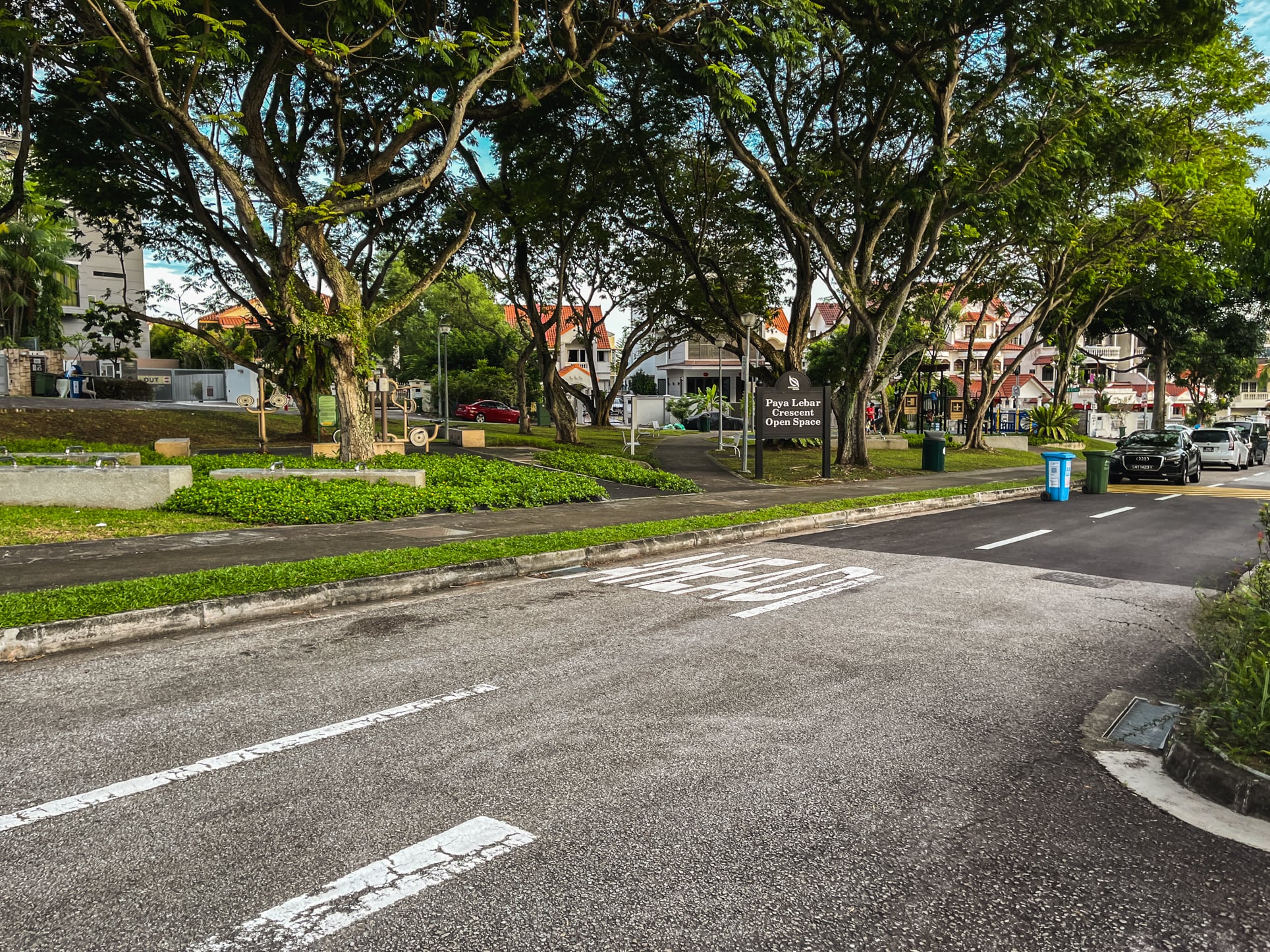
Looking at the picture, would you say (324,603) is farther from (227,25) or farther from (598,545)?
(227,25)

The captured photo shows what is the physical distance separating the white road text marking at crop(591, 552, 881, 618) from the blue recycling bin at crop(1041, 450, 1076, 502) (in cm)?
1105

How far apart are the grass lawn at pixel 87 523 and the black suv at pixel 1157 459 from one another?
21.0 metres

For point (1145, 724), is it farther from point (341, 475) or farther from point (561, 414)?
point (561, 414)

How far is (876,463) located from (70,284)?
45157 mm

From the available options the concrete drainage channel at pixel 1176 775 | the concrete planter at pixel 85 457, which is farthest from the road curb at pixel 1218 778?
the concrete planter at pixel 85 457

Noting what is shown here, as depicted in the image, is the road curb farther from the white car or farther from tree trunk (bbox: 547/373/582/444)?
the white car

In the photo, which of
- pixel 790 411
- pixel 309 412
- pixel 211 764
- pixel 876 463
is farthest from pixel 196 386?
pixel 211 764

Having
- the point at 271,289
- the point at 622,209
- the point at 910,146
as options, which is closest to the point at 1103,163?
the point at 910,146

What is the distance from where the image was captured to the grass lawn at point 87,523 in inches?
405

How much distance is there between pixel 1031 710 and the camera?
500 cm

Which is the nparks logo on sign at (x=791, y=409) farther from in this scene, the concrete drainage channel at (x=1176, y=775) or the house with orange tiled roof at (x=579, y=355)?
the house with orange tiled roof at (x=579, y=355)

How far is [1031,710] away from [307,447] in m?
22.8

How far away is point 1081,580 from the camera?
9.13 meters

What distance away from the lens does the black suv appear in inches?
910
